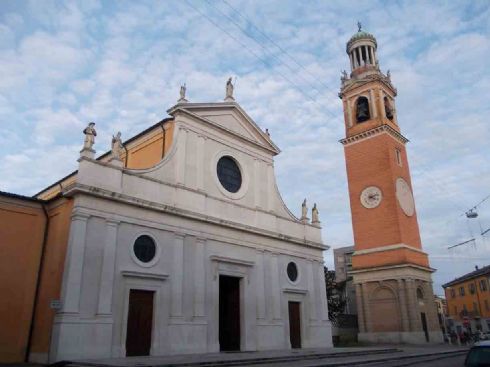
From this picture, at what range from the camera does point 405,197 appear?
33438 mm

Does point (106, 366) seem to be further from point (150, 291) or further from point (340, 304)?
point (340, 304)

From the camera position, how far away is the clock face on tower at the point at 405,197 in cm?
3262

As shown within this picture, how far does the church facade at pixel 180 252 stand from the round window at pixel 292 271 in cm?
7

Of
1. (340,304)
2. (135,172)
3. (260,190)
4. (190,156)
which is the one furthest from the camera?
(340,304)

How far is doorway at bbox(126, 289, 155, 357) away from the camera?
14.7 meters

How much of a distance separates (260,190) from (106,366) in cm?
1248

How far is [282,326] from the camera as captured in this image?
781 inches

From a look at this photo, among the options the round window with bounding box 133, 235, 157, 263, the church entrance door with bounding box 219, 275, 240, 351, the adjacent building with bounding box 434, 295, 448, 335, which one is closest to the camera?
the round window with bounding box 133, 235, 157, 263

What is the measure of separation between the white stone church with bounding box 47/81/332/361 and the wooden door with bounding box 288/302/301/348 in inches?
1.9

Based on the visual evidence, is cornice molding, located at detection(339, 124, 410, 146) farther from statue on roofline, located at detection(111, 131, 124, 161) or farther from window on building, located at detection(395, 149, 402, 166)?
statue on roofline, located at detection(111, 131, 124, 161)

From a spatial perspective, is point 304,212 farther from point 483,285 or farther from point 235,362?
point 483,285

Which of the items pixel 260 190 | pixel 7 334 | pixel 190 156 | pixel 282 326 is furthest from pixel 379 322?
pixel 7 334

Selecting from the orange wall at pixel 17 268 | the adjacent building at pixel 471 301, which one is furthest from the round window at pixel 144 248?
the adjacent building at pixel 471 301

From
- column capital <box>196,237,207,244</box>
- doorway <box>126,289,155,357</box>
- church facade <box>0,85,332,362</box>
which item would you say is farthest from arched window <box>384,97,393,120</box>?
doorway <box>126,289,155,357</box>
